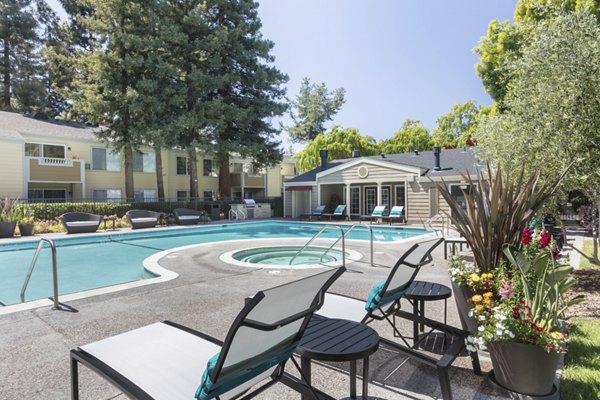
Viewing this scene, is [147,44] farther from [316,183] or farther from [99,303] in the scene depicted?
[99,303]

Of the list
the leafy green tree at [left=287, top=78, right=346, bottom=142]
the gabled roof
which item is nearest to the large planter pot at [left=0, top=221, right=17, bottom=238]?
the gabled roof

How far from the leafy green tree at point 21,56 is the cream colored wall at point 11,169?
1493 cm

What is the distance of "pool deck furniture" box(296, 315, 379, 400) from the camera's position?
2150mm

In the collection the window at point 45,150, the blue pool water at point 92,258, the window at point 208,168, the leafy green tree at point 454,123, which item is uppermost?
the leafy green tree at point 454,123

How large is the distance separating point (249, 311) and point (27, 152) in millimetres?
24759

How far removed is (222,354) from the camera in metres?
1.71

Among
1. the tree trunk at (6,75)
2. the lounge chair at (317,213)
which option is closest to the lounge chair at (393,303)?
the lounge chair at (317,213)

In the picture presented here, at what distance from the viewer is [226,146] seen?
72.1 feet

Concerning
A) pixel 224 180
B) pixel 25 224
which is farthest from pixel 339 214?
pixel 25 224

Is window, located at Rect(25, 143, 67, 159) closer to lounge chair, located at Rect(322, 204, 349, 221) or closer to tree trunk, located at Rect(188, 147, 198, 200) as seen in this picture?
tree trunk, located at Rect(188, 147, 198, 200)

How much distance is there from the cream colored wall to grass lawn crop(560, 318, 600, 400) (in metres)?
24.5

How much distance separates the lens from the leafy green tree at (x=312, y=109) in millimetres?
47781

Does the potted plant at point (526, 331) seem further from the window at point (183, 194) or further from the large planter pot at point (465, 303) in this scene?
the window at point (183, 194)

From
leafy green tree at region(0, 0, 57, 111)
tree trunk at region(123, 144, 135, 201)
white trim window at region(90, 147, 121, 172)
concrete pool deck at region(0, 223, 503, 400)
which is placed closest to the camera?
concrete pool deck at region(0, 223, 503, 400)
